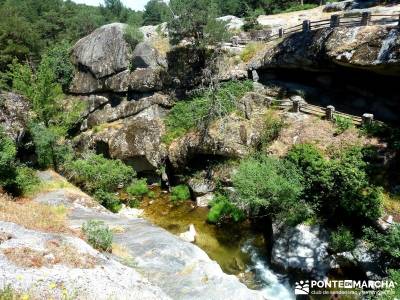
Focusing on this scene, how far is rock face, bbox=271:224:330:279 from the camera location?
1872 centimetres

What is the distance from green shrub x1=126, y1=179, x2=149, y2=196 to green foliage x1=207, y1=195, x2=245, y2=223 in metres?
7.04

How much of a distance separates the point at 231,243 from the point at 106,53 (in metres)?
25.2

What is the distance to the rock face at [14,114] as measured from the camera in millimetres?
23469

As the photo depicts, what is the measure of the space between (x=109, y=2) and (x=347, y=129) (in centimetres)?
6273

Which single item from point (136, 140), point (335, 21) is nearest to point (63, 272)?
point (136, 140)

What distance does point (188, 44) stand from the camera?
35.1 meters

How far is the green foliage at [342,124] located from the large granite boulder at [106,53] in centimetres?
2191

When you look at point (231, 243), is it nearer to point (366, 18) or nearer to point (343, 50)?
point (343, 50)

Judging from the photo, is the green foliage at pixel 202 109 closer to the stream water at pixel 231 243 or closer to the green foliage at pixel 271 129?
the green foliage at pixel 271 129

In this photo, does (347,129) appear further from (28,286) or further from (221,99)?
(28,286)

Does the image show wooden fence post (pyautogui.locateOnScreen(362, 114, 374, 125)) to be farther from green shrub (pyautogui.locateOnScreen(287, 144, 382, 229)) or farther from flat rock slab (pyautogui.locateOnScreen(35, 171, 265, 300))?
flat rock slab (pyautogui.locateOnScreen(35, 171, 265, 300))

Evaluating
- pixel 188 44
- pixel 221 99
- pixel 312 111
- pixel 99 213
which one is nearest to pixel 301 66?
→ pixel 312 111

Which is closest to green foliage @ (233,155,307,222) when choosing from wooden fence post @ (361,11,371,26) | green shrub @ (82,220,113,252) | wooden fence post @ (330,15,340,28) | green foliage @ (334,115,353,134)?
green foliage @ (334,115,353,134)

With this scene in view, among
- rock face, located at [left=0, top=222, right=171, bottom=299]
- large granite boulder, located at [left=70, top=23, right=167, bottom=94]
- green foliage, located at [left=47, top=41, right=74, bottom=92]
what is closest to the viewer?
rock face, located at [left=0, top=222, right=171, bottom=299]
